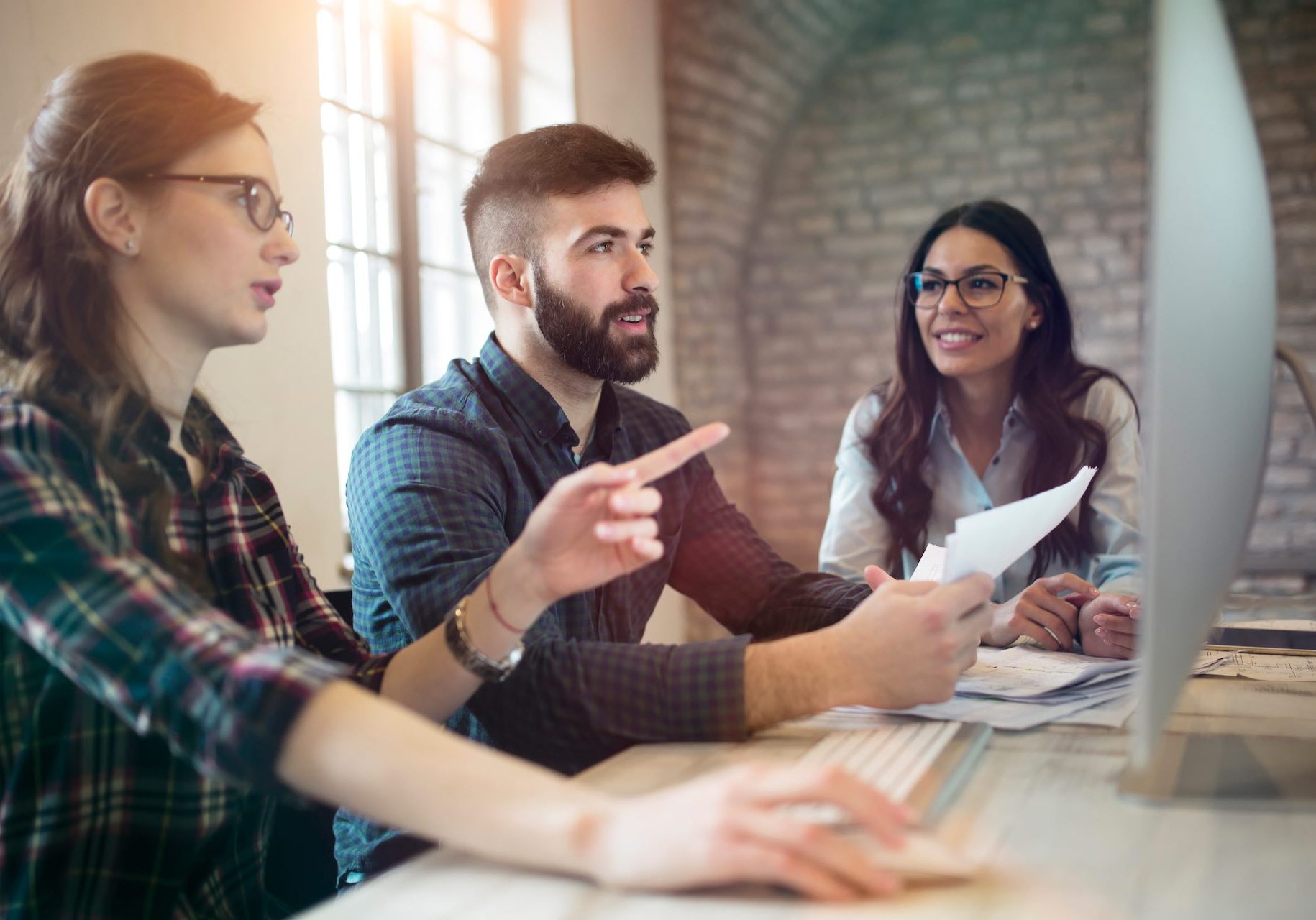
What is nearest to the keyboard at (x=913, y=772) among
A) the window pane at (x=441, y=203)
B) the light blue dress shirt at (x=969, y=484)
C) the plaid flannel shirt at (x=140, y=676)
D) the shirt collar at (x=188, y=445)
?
the plaid flannel shirt at (x=140, y=676)

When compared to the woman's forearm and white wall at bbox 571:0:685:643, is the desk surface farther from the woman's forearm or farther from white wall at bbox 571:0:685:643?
white wall at bbox 571:0:685:643

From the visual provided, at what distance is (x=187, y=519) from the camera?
1.11 metres

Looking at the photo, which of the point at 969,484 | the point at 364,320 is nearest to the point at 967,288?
the point at 969,484

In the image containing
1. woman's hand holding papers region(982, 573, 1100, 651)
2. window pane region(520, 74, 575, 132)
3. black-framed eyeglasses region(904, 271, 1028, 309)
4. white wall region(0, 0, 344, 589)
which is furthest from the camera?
window pane region(520, 74, 575, 132)

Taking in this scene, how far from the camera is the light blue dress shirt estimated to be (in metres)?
2.20

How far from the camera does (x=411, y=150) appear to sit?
350cm

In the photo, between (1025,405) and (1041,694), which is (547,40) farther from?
(1041,694)

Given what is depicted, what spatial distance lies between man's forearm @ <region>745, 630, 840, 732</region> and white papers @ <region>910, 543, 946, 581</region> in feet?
1.00

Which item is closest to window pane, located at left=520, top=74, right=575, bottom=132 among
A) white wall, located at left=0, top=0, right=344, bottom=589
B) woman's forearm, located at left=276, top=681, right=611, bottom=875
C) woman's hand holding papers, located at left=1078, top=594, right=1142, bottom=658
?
white wall, located at left=0, top=0, right=344, bottom=589

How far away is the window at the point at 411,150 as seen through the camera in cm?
326

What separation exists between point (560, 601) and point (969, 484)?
1109 millimetres

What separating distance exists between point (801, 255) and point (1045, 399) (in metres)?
3.06

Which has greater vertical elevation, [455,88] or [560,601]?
[455,88]

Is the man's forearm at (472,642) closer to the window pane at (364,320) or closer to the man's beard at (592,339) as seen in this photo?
the man's beard at (592,339)
